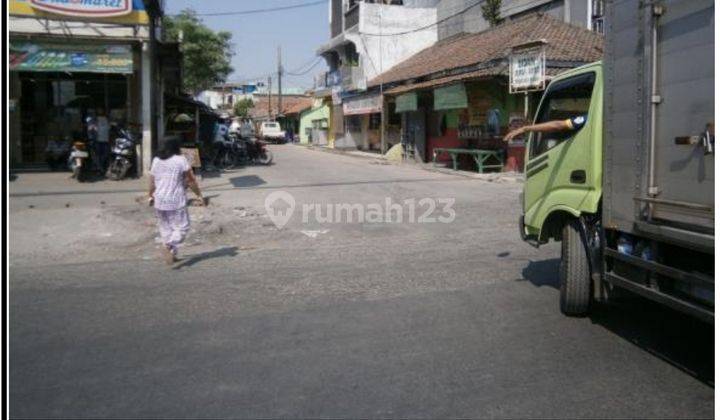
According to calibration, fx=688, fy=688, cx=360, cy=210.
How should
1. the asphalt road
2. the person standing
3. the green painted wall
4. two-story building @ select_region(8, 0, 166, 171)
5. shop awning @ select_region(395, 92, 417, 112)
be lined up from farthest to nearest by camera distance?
the green painted wall < shop awning @ select_region(395, 92, 417, 112) < the person standing < two-story building @ select_region(8, 0, 166, 171) < the asphalt road

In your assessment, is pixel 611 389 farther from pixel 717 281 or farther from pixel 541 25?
pixel 541 25

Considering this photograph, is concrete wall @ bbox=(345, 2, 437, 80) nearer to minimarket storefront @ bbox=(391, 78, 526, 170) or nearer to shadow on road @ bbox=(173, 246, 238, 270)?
minimarket storefront @ bbox=(391, 78, 526, 170)

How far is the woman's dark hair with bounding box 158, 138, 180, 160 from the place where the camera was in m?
7.64

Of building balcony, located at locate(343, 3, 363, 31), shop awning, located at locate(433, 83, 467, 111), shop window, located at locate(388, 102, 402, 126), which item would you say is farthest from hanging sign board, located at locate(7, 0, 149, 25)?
building balcony, located at locate(343, 3, 363, 31)

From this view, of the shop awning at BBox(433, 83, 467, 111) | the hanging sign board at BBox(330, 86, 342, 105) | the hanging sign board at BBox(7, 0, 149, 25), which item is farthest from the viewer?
the hanging sign board at BBox(330, 86, 342, 105)

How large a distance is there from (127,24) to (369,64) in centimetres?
2125

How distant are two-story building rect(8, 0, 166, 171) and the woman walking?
8.58m

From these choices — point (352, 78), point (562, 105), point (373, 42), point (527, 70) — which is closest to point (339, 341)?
point (562, 105)

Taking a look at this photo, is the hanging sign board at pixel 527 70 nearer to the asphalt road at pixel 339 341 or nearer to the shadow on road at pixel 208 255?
the asphalt road at pixel 339 341

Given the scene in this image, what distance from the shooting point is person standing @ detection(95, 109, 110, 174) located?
1633cm

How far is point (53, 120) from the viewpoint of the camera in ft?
62.0

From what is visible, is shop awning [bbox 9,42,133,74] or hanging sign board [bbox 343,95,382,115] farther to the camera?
hanging sign board [bbox 343,95,382,115]

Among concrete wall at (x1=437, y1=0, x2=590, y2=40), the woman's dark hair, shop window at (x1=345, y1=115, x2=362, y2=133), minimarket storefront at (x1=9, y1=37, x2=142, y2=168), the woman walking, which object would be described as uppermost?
concrete wall at (x1=437, y1=0, x2=590, y2=40)

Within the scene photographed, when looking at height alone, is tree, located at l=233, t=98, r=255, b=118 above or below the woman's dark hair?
above
